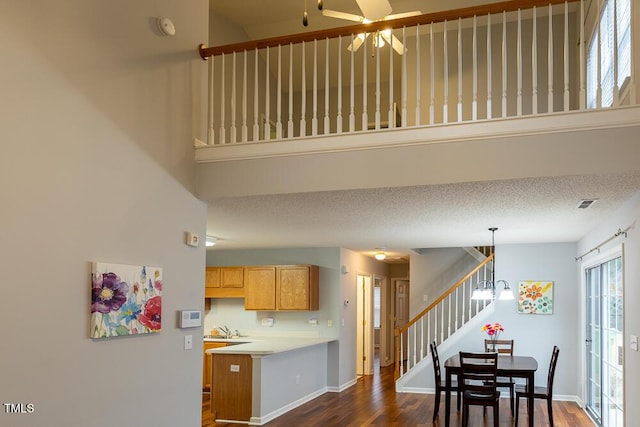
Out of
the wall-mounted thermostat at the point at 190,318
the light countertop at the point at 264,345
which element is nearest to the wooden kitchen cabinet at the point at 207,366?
the light countertop at the point at 264,345

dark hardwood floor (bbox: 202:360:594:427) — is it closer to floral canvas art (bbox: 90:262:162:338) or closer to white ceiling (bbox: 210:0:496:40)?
floral canvas art (bbox: 90:262:162:338)

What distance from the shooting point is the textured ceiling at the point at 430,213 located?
4477mm

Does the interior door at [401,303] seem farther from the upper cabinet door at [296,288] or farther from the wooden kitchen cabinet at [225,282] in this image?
the wooden kitchen cabinet at [225,282]

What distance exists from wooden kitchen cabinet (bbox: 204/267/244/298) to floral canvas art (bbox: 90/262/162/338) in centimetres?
543

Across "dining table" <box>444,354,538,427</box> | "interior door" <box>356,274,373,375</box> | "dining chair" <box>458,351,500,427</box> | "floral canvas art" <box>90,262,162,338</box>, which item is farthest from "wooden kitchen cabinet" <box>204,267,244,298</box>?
"floral canvas art" <box>90,262,162,338</box>

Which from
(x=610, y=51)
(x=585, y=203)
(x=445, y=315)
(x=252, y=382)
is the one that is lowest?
(x=252, y=382)

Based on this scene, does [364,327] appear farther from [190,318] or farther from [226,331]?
[190,318]

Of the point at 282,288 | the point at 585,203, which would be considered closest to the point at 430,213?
the point at 585,203

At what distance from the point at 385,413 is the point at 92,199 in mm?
5452

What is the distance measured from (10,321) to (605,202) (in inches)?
179

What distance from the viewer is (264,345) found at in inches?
313

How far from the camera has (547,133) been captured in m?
4.00

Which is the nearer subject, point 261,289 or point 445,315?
point 261,289

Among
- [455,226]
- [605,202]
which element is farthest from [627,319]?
[455,226]
